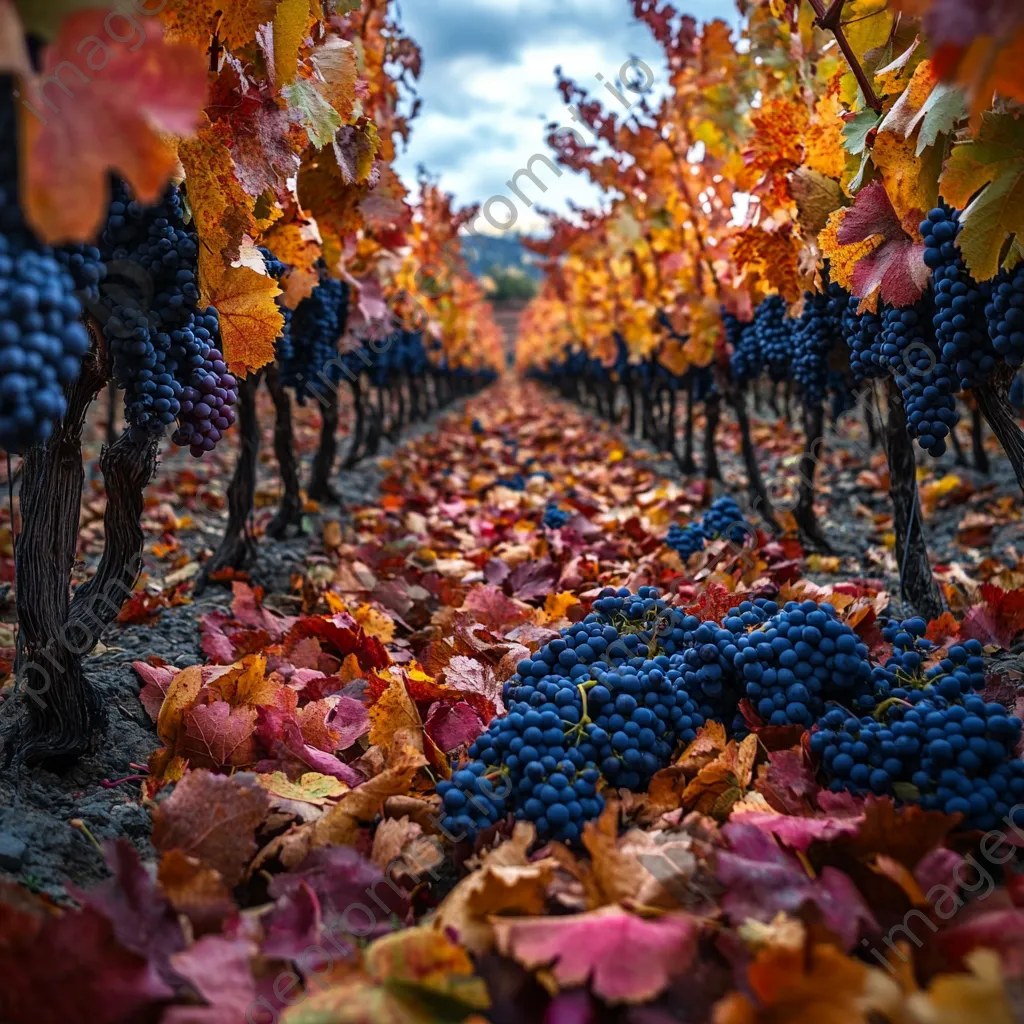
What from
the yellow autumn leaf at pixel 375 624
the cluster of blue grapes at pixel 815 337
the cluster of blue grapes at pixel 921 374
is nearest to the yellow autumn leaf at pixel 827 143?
the cluster of blue grapes at pixel 815 337

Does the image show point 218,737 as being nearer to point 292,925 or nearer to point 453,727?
point 453,727

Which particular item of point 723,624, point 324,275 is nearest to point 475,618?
point 723,624

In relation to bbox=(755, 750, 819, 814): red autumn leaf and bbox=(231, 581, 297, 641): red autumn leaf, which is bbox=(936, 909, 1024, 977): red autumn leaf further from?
bbox=(231, 581, 297, 641): red autumn leaf

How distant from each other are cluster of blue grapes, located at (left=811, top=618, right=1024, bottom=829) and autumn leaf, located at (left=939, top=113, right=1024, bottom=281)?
817mm

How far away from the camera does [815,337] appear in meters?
3.37

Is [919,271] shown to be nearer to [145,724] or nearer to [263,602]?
[145,724]

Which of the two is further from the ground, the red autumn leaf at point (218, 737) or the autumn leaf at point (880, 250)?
the autumn leaf at point (880, 250)

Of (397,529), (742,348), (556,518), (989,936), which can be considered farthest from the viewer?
(742,348)

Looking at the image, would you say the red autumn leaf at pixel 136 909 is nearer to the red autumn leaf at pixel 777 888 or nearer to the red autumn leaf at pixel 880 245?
the red autumn leaf at pixel 777 888

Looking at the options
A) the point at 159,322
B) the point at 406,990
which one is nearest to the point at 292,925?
the point at 406,990

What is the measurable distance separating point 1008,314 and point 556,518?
301 cm

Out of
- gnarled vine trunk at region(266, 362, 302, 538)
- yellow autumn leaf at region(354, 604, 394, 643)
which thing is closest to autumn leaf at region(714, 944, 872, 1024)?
yellow autumn leaf at region(354, 604, 394, 643)

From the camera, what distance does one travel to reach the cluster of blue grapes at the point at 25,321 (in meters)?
1.07

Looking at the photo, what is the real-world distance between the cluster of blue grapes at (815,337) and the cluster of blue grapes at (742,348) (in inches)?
55.2
